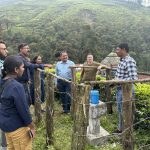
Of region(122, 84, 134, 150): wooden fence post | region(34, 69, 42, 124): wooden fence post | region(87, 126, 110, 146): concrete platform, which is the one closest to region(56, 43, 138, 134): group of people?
region(87, 126, 110, 146): concrete platform

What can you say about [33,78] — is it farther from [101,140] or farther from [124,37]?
[124,37]

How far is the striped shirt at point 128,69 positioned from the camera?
632 cm

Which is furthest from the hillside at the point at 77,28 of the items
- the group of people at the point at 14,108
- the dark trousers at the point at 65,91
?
the group of people at the point at 14,108

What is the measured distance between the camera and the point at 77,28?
5938cm

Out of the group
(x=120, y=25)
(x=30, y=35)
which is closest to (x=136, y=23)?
(x=120, y=25)

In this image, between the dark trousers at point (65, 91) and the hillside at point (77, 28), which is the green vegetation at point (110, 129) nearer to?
the dark trousers at point (65, 91)

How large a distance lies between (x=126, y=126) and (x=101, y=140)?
213 centimetres

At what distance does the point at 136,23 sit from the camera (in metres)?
79.9

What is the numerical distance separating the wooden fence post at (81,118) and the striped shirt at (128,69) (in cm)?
196

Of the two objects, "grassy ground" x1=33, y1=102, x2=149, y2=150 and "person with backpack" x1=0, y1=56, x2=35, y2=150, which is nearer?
"person with backpack" x1=0, y1=56, x2=35, y2=150

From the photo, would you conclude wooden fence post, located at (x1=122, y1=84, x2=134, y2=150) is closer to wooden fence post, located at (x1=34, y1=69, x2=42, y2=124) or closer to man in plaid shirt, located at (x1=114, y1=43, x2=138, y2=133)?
man in plaid shirt, located at (x1=114, y1=43, x2=138, y2=133)

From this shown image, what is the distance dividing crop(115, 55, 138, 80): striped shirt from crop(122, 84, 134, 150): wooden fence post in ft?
5.15

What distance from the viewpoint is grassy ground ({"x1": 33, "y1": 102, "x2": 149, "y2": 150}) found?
6.57 m

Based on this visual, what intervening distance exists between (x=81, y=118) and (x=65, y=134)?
2.73m
